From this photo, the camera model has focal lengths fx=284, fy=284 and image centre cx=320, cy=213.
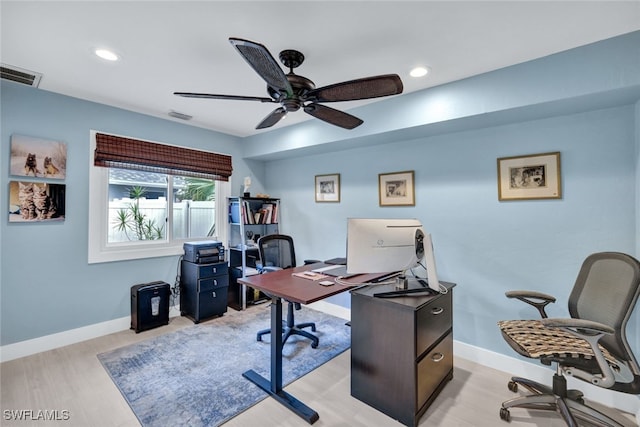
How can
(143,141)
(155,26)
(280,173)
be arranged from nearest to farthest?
(155,26) < (143,141) < (280,173)

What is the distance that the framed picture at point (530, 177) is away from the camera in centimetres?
226

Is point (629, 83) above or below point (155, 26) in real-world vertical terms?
below

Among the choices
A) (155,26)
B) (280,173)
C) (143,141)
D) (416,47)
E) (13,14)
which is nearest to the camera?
(13,14)

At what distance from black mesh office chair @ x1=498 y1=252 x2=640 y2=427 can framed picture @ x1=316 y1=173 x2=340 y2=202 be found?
232 cm

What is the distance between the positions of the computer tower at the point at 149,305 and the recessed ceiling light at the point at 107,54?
2251 millimetres

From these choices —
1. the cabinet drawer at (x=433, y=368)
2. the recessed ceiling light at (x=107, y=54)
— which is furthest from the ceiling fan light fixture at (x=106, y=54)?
the cabinet drawer at (x=433, y=368)

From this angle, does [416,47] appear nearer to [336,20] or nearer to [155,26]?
[336,20]

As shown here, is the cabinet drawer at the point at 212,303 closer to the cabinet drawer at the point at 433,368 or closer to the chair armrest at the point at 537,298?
the cabinet drawer at the point at 433,368

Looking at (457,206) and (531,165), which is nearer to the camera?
(531,165)

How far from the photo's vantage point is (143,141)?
3307 millimetres

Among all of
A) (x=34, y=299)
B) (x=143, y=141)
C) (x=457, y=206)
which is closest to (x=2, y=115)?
(x=143, y=141)

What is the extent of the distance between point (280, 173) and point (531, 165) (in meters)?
3.19

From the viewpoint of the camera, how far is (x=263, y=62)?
4.45 feet

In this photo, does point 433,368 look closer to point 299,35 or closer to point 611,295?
point 611,295
